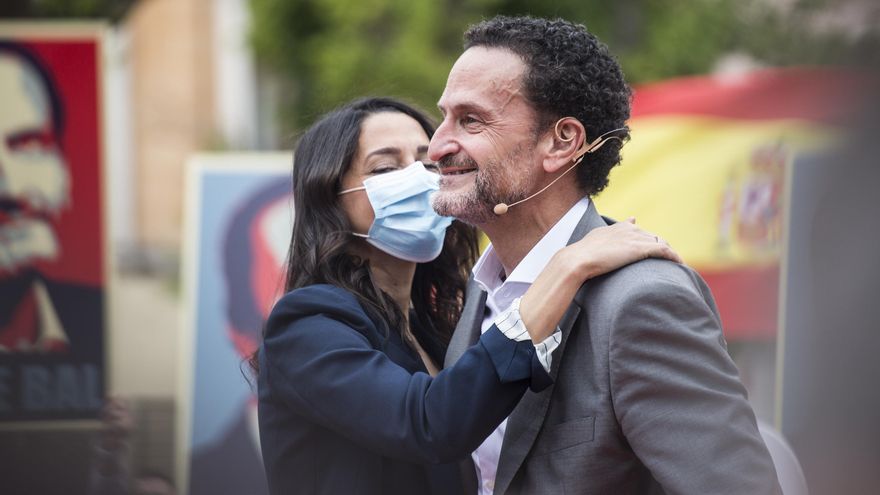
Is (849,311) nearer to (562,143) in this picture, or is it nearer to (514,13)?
(562,143)

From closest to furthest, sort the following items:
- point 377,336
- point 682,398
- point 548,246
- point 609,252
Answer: point 682,398, point 609,252, point 548,246, point 377,336

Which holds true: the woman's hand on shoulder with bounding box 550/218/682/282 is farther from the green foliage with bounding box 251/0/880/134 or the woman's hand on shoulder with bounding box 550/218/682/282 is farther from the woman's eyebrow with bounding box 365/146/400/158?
the green foliage with bounding box 251/0/880/134

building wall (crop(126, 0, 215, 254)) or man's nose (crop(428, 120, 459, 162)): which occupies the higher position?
man's nose (crop(428, 120, 459, 162))

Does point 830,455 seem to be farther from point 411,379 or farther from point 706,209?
point 706,209

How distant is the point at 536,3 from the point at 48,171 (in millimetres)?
7124

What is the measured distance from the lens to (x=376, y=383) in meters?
2.46

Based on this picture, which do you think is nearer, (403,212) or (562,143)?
(562,143)

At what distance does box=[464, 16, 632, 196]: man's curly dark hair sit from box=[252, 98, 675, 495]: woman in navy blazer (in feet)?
0.90

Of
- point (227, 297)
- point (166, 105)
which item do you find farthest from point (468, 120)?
point (166, 105)

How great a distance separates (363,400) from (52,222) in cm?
408

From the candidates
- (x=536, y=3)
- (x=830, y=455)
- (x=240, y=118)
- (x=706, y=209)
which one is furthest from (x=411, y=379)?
(x=240, y=118)

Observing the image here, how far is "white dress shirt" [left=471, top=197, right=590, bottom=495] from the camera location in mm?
2578

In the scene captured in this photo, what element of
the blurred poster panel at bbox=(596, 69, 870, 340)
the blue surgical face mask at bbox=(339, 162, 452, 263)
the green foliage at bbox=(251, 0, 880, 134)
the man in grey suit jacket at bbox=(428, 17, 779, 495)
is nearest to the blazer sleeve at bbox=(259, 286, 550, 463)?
the man in grey suit jacket at bbox=(428, 17, 779, 495)

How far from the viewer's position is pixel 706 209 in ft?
20.2
